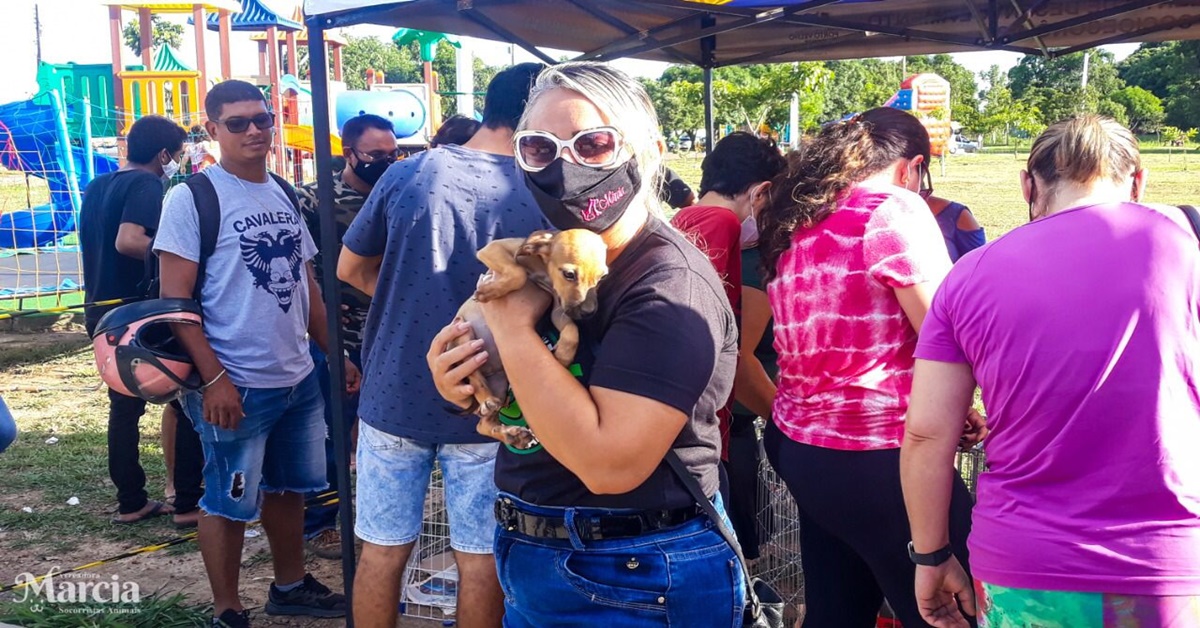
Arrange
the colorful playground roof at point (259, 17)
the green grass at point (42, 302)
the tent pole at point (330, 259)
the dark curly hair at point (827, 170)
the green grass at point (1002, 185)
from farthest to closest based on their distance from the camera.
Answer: the green grass at point (1002, 185) < the colorful playground roof at point (259, 17) < the green grass at point (42, 302) < the tent pole at point (330, 259) < the dark curly hair at point (827, 170)

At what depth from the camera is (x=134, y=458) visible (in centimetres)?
532

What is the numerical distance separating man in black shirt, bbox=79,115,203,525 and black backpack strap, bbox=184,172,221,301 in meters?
1.64

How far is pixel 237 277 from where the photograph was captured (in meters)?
3.68

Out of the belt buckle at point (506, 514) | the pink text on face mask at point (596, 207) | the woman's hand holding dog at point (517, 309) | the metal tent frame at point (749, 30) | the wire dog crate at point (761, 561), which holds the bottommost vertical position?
the wire dog crate at point (761, 561)

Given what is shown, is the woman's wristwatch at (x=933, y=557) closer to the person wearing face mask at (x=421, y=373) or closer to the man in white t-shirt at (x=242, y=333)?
the person wearing face mask at (x=421, y=373)

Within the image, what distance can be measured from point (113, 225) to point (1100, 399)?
4.91 m

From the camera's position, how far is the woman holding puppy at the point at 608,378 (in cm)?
154

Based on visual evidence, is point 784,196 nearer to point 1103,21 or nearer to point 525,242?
point 525,242

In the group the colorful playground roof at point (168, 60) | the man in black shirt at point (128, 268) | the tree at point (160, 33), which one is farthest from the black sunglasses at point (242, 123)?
the tree at point (160, 33)

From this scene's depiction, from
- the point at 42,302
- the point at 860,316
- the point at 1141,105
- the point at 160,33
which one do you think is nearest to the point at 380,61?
the point at 160,33

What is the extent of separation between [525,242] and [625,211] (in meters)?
0.21

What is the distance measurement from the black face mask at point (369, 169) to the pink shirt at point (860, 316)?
2.83 metres

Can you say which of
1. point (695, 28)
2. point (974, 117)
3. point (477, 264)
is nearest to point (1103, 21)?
point (695, 28)

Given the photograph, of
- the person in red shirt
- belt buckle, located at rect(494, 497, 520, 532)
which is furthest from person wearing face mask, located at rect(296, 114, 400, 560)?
belt buckle, located at rect(494, 497, 520, 532)
